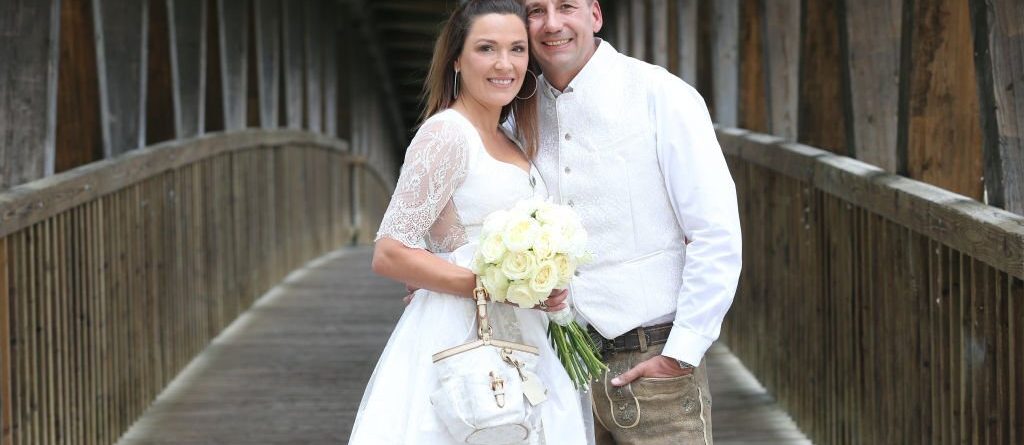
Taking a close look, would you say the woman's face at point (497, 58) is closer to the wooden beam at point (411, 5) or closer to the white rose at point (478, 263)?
the white rose at point (478, 263)

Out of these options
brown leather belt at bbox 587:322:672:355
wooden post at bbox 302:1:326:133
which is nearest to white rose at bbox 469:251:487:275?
brown leather belt at bbox 587:322:672:355

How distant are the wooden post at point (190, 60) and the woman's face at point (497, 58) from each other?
4.60m

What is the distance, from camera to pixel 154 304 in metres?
6.11

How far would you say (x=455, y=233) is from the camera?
3.05m

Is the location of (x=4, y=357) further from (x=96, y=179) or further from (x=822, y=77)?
(x=822, y=77)

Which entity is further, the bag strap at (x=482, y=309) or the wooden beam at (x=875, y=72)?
the wooden beam at (x=875, y=72)

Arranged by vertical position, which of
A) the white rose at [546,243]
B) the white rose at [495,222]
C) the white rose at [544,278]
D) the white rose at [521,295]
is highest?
the white rose at [495,222]

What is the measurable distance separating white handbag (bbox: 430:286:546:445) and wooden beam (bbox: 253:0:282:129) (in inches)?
304

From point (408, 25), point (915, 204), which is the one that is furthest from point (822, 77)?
point (408, 25)

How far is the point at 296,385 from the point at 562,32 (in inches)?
150

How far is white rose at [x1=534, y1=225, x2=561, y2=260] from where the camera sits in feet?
8.91

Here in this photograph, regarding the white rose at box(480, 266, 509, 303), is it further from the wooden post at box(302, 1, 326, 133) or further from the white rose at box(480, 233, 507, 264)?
the wooden post at box(302, 1, 326, 133)

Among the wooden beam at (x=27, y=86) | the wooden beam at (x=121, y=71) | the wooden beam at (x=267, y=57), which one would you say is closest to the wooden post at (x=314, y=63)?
the wooden beam at (x=267, y=57)

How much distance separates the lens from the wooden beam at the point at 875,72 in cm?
462
